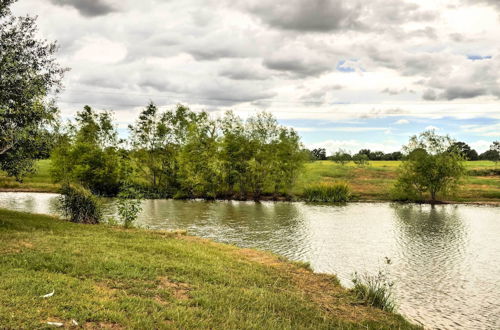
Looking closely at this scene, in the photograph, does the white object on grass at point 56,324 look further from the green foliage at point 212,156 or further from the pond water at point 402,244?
the green foliage at point 212,156

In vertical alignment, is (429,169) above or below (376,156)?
below

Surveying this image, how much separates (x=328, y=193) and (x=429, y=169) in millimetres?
17426

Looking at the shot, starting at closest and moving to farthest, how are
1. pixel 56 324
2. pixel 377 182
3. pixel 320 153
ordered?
pixel 56 324, pixel 377 182, pixel 320 153

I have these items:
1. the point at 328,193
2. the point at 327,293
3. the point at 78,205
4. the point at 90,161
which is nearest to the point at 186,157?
the point at 90,161

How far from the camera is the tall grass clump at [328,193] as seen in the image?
6400 cm

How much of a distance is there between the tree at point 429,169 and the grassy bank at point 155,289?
51.7m

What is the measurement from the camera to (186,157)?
232ft

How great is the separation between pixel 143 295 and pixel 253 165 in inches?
2201

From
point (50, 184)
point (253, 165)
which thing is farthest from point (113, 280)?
point (50, 184)

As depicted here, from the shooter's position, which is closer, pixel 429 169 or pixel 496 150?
pixel 429 169

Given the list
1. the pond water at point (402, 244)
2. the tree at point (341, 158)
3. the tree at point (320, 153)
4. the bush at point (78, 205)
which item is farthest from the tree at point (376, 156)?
the bush at point (78, 205)

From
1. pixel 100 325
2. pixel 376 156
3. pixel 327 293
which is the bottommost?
pixel 327 293

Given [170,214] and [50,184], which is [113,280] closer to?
[170,214]

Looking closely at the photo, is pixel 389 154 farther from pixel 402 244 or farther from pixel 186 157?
pixel 402 244
